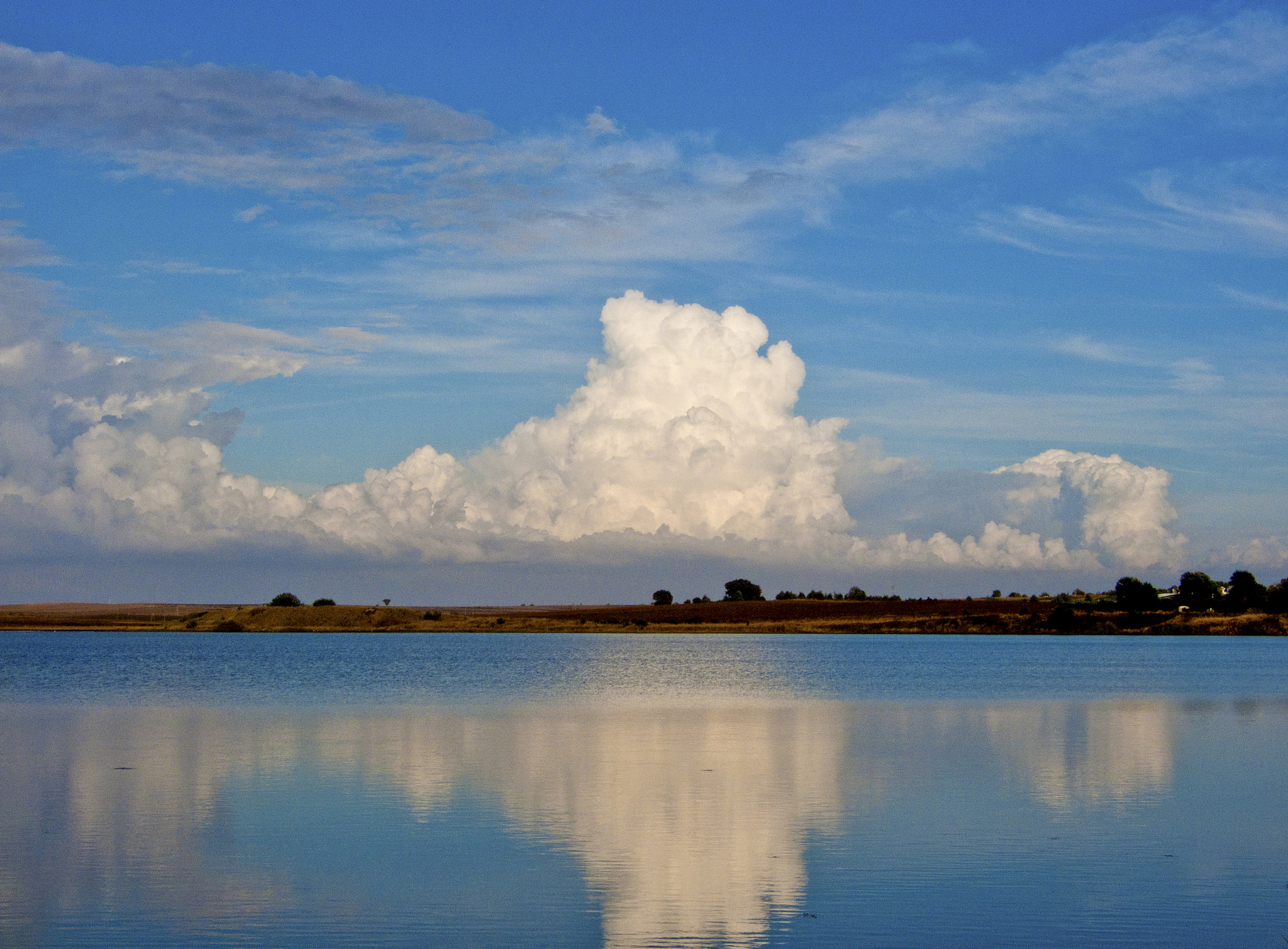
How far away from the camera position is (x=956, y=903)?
1744 cm

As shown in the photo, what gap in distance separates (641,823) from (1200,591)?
7360 inches

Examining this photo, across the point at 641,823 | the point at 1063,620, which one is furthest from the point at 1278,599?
the point at 641,823

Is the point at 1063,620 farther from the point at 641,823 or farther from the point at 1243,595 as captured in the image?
the point at 641,823

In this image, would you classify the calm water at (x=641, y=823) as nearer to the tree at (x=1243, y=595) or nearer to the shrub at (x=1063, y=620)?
the shrub at (x=1063, y=620)

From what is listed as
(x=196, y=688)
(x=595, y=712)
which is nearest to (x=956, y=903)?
(x=595, y=712)

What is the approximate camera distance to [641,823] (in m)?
23.1

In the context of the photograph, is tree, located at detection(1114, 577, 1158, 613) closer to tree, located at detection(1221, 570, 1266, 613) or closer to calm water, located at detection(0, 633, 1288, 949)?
tree, located at detection(1221, 570, 1266, 613)

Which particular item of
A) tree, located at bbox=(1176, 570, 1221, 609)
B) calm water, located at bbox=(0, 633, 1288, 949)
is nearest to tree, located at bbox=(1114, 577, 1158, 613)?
tree, located at bbox=(1176, 570, 1221, 609)

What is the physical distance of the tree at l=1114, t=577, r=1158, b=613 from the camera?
184250mm

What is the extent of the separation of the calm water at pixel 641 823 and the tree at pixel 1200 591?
5772 inches

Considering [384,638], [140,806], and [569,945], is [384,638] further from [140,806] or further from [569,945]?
[569,945]

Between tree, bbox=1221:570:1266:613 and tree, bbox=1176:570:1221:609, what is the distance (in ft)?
6.27

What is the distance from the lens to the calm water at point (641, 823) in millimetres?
16406

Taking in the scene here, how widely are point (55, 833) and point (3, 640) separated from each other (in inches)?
6617
